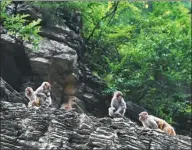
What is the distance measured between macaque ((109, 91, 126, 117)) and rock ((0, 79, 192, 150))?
221 cm

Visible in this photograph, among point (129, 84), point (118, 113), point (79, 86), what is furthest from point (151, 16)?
point (118, 113)

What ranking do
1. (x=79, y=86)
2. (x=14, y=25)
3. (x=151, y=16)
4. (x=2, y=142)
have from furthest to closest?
(x=151, y=16) → (x=79, y=86) → (x=14, y=25) → (x=2, y=142)

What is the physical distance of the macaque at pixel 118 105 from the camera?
1923cm

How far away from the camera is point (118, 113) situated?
62.2ft

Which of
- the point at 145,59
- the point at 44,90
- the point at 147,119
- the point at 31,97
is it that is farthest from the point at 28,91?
the point at 145,59

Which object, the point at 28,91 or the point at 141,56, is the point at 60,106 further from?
the point at 141,56

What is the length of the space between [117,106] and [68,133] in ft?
13.0

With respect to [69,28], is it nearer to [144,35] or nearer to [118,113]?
[144,35]

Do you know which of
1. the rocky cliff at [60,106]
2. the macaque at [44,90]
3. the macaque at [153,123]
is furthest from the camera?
the macaque at [44,90]

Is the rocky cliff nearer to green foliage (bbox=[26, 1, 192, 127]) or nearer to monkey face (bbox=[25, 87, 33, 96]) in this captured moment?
monkey face (bbox=[25, 87, 33, 96])

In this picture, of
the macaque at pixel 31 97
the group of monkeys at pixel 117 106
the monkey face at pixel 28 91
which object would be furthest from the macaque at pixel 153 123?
the monkey face at pixel 28 91

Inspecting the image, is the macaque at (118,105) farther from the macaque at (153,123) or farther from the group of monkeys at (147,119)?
the macaque at (153,123)

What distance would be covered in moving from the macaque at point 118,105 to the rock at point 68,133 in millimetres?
2210

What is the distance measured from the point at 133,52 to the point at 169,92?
319 centimetres
